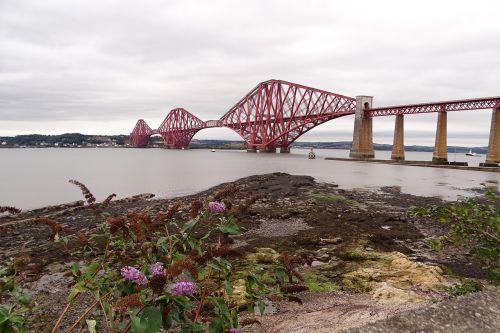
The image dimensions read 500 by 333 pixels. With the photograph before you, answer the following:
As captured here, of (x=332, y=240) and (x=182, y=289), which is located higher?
(x=182, y=289)

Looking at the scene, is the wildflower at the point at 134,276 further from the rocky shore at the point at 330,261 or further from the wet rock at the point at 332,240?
the wet rock at the point at 332,240

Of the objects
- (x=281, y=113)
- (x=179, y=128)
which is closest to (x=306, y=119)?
(x=281, y=113)

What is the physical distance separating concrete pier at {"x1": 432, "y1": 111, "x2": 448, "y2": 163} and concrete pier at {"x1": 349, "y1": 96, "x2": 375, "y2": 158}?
54.0 ft

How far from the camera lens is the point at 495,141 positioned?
53.8 meters

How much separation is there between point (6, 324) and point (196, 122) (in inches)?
5487

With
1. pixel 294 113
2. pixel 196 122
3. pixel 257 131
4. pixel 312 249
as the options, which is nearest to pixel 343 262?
pixel 312 249

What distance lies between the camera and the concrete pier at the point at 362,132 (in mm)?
77625

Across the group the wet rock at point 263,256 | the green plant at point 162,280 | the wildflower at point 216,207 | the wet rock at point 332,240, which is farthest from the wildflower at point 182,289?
the wet rock at point 332,240

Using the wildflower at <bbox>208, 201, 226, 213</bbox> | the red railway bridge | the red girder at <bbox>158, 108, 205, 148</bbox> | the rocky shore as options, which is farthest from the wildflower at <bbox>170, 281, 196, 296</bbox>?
the red girder at <bbox>158, 108, 205, 148</bbox>

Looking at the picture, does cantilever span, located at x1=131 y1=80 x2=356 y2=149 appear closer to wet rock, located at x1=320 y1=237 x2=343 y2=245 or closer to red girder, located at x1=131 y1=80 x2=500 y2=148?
red girder, located at x1=131 y1=80 x2=500 y2=148

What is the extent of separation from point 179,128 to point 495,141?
111322mm

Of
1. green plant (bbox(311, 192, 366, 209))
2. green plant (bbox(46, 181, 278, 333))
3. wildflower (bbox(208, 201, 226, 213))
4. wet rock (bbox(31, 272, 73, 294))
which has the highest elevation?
wildflower (bbox(208, 201, 226, 213))

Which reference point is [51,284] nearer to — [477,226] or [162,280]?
[162,280]

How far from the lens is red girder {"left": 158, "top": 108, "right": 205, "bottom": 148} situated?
459ft
